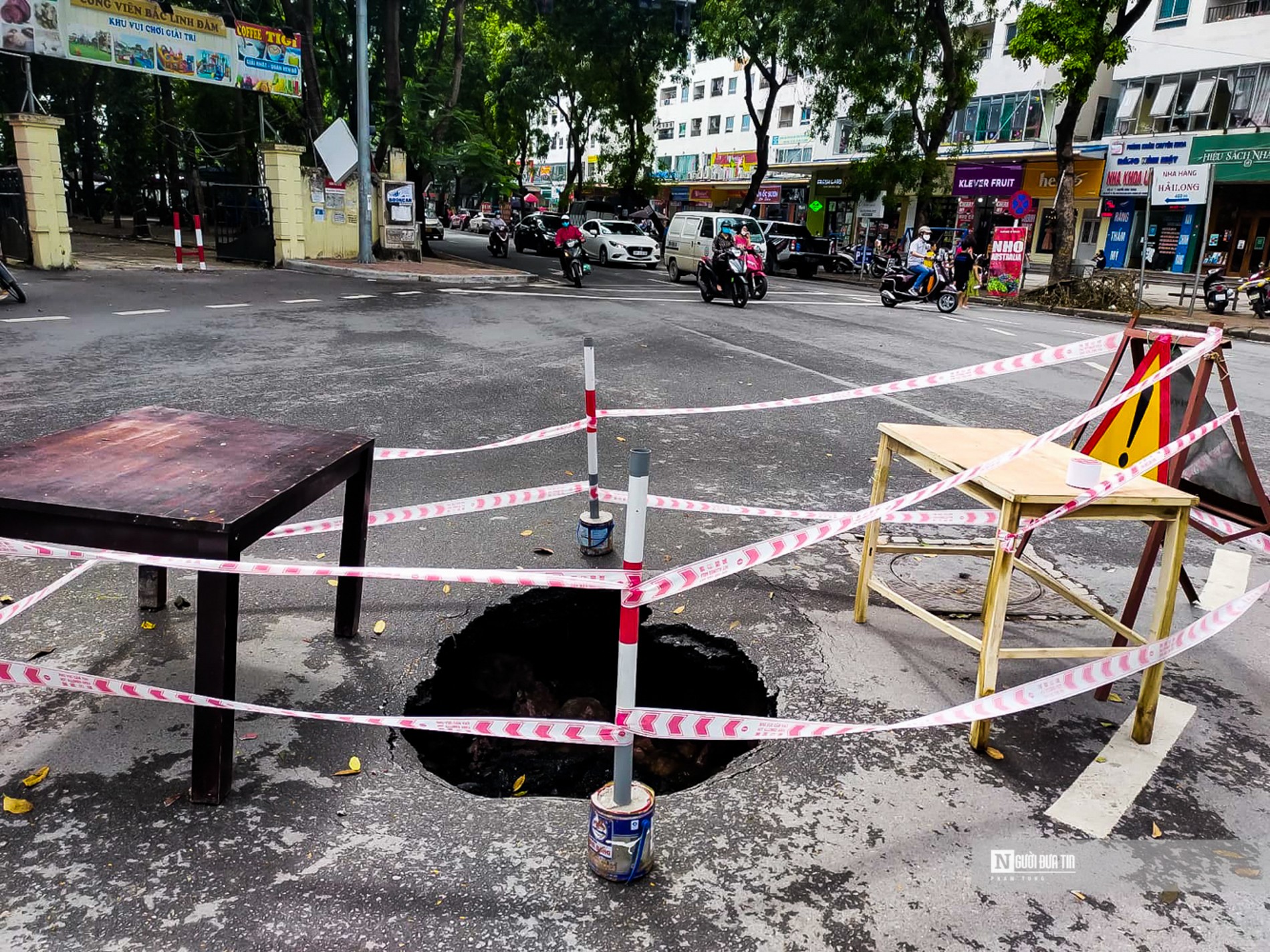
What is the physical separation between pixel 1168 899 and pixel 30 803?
2.99 m

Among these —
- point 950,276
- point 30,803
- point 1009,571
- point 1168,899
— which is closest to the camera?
point 1168,899

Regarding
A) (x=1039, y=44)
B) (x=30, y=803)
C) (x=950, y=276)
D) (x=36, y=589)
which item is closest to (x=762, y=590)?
(x=30, y=803)

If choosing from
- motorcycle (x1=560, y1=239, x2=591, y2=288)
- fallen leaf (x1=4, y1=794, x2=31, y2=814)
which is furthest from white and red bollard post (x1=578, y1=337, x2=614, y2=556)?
motorcycle (x1=560, y1=239, x2=591, y2=288)

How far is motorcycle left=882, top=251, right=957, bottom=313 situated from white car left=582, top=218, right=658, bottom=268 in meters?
10.4

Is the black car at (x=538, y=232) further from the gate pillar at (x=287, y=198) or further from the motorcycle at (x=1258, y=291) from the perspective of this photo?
the motorcycle at (x=1258, y=291)

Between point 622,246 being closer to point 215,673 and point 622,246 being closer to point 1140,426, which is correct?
point 1140,426

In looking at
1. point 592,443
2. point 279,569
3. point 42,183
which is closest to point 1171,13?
point 42,183

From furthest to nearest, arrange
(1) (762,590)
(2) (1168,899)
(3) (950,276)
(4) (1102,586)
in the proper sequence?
(3) (950,276) → (4) (1102,586) → (1) (762,590) → (2) (1168,899)

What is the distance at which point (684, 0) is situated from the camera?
43.1 feet

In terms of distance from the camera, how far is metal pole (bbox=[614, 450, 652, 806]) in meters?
1.96

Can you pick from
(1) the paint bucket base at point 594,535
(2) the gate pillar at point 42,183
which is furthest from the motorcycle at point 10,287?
(1) the paint bucket base at point 594,535

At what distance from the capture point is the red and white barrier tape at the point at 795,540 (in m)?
2.26

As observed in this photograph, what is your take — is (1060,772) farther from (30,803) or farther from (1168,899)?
(30,803)

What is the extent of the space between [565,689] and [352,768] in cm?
142
